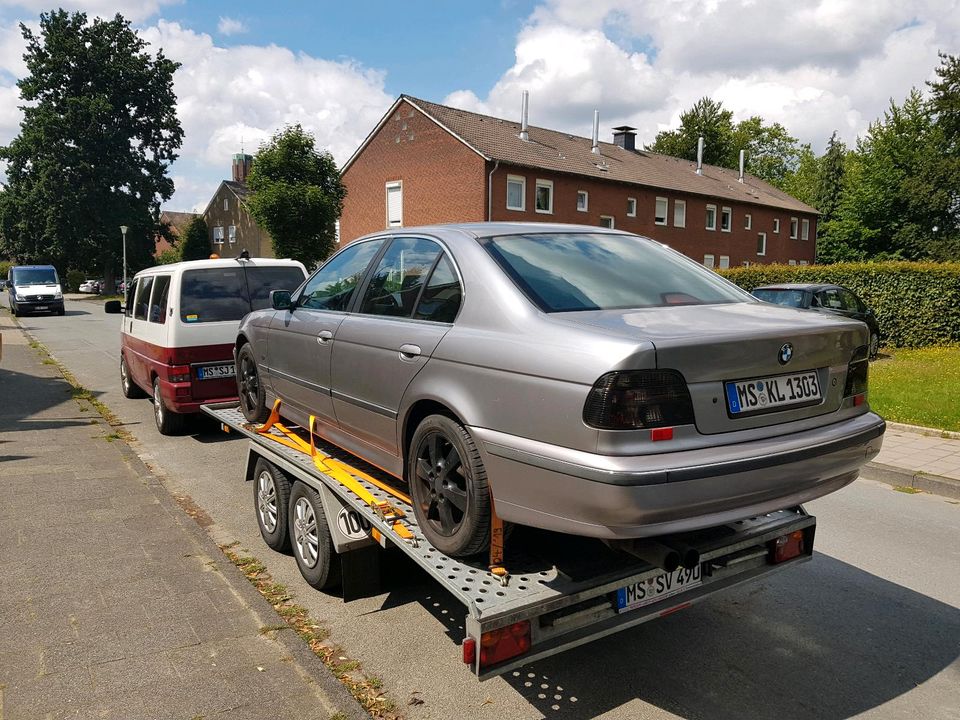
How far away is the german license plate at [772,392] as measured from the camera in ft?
9.17

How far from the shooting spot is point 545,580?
9.53 ft

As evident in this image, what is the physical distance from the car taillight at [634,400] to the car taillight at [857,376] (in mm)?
1106

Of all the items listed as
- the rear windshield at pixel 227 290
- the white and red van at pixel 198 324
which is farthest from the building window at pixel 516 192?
the rear windshield at pixel 227 290

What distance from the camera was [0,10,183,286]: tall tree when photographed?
155 ft

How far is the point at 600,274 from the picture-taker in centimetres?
343

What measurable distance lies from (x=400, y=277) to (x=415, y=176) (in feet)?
114

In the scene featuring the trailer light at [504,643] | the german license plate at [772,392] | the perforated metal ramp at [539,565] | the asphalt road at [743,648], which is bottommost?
the asphalt road at [743,648]

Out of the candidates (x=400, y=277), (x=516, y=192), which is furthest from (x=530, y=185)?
(x=400, y=277)

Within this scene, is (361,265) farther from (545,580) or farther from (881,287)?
(881,287)

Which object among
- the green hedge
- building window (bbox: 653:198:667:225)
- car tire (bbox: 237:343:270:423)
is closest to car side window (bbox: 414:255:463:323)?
car tire (bbox: 237:343:270:423)

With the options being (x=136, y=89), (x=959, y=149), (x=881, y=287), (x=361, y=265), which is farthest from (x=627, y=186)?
(x=361, y=265)

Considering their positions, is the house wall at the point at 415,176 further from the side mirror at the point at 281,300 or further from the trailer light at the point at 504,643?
the trailer light at the point at 504,643

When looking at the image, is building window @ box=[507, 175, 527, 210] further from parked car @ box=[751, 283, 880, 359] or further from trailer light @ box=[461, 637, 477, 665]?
trailer light @ box=[461, 637, 477, 665]

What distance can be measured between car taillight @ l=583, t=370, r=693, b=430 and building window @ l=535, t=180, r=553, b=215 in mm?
34318
